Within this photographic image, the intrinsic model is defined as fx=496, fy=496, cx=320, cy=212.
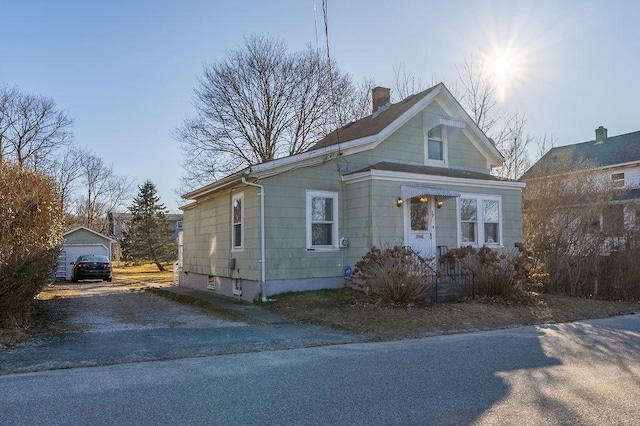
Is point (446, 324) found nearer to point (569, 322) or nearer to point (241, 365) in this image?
point (569, 322)

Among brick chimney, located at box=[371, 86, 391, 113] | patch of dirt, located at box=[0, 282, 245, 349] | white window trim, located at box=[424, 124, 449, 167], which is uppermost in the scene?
brick chimney, located at box=[371, 86, 391, 113]

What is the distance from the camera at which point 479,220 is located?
15.6m

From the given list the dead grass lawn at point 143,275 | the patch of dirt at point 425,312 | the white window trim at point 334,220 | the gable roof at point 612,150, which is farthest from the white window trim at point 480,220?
the dead grass lawn at point 143,275

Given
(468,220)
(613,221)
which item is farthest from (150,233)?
(613,221)

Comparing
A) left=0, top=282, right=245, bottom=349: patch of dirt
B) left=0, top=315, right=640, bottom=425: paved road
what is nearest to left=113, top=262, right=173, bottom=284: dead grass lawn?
left=0, top=282, right=245, bottom=349: patch of dirt

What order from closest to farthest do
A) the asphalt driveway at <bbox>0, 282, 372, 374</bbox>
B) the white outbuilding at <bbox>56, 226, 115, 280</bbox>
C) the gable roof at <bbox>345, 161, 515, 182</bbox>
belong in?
the asphalt driveway at <bbox>0, 282, 372, 374</bbox>
the gable roof at <bbox>345, 161, 515, 182</bbox>
the white outbuilding at <bbox>56, 226, 115, 280</bbox>

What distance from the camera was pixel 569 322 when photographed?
11.3m

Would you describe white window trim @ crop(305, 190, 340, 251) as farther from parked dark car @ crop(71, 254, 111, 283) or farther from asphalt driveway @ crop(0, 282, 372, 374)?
parked dark car @ crop(71, 254, 111, 283)

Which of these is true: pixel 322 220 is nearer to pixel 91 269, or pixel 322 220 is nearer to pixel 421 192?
pixel 421 192

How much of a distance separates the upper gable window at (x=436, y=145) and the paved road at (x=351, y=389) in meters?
9.37

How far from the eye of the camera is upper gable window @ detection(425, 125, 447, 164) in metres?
16.5

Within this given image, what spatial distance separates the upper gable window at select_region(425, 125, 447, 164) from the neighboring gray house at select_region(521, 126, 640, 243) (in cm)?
541

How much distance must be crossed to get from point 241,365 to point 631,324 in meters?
9.03

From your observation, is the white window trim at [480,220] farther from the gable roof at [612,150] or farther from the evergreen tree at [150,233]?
the evergreen tree at [150,233]
